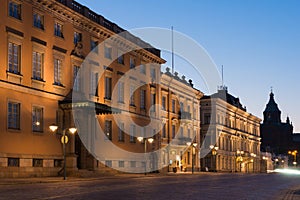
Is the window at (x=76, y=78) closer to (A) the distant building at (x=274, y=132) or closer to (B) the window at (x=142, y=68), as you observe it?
(B) the window at (x=142, y=68)

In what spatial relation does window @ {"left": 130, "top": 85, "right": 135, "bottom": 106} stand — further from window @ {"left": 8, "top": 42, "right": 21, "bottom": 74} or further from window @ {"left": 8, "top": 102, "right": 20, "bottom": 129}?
window @ {"left": 8, "top": 102, "right": 20, "bottom": 129}

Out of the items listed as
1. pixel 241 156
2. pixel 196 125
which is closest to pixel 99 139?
pixel 196 125

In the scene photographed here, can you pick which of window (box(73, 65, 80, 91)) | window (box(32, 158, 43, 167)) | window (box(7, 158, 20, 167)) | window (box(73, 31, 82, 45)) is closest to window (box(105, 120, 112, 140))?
window (box(73, 65, 80, 91))

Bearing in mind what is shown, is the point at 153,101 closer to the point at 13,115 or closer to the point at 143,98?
the point at 143,98

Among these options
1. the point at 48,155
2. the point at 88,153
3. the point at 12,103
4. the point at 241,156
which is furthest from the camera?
the point at 241,156

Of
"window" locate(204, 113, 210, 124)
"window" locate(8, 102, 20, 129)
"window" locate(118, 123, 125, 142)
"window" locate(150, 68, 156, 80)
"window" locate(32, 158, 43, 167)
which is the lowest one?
"window" locate(32, 158, 43, 167)

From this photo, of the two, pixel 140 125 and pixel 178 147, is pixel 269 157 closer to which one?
pixel 178 147

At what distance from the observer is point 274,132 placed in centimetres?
19412

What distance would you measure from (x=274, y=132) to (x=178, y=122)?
418 feet

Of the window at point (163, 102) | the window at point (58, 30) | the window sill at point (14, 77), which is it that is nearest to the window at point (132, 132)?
the window at point (163, 102)

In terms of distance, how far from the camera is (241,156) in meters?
108

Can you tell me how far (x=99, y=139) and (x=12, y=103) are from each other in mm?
13406

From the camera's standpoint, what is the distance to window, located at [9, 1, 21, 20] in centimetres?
3700

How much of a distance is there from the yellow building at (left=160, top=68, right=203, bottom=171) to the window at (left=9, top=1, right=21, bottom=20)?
104ft
